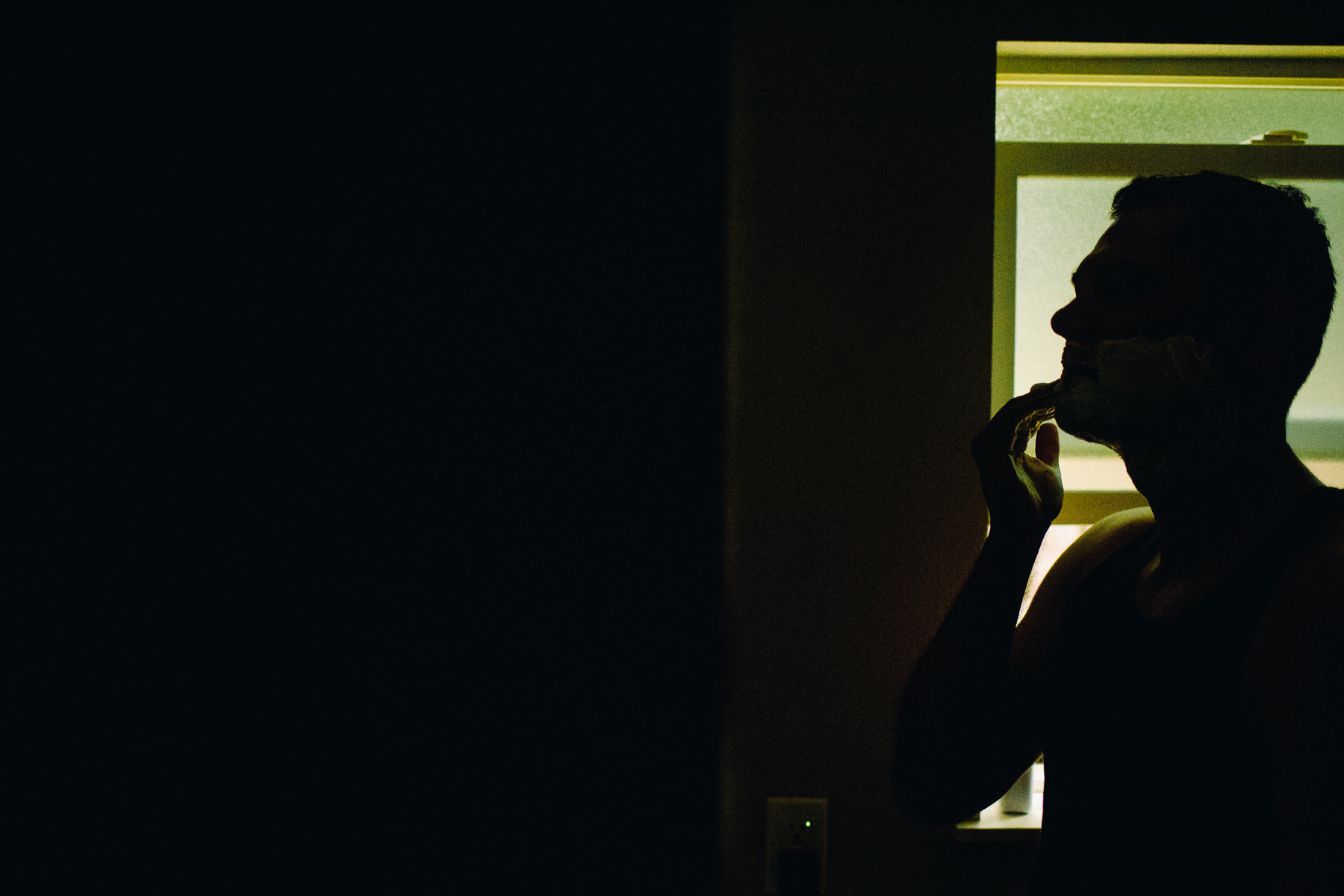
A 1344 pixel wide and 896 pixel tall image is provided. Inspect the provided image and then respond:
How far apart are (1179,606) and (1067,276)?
19.0 inches

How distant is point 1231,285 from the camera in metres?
0.58

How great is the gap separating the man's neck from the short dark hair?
59 millimetres

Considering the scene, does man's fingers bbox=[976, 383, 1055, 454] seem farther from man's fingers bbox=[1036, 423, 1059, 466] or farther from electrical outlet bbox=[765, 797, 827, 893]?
electrical outlet bbox=[765, 797, 827, 893]

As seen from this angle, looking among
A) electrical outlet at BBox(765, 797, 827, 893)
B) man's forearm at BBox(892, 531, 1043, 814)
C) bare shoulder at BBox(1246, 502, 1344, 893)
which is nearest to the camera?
bare shoulder at BBox(1246, 502, 1344, 893)

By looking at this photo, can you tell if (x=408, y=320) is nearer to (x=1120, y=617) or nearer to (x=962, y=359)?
(x=962, y=359)

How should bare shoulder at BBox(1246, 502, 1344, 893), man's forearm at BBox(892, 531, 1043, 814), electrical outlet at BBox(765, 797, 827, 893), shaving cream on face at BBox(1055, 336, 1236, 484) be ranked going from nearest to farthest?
bare shoulder at BBox(1246, 502, 1344, 893) → shaving cream on face at BBox(1055, 336, 1236, 484) → man's forearm at BBox(892, 531, 1043, 814) → electrical outlet at BBox(765, 797, 827, 893)

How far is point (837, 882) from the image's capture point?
82 centimetres

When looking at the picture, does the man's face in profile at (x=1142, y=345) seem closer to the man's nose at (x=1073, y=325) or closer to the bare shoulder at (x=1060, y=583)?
the man's nose at (x=1073, y=325)

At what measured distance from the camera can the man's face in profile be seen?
1.91ft

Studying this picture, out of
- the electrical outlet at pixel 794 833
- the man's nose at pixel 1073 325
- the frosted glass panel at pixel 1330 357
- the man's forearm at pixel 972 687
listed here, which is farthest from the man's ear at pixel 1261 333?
the electrical outlet at pixel 794 833

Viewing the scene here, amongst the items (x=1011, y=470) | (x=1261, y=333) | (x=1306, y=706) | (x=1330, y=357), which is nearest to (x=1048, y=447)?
(x=1011, y=470)

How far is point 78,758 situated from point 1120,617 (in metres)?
1.02

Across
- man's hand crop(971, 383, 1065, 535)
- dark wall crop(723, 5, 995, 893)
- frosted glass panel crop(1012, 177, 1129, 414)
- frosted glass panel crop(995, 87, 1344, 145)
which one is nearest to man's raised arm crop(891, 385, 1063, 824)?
man's hand crop(971, 383, 1065, 535)

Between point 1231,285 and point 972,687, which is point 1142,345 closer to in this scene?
point 1231,285
